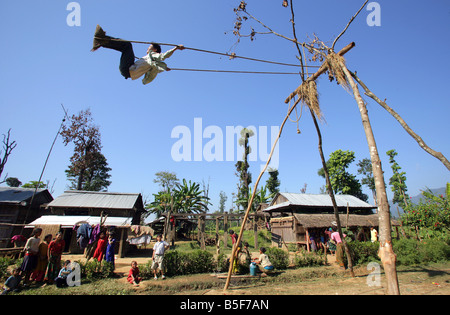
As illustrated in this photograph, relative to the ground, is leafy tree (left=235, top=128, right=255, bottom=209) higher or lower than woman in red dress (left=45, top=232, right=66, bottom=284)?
higher

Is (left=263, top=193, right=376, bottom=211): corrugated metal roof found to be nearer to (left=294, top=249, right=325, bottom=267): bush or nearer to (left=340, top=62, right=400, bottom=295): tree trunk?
(left=294, top=249, right=325, bottom=267): bush

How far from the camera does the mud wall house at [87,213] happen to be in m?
15.1

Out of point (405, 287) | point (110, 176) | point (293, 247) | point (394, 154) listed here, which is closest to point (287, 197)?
point (293, 247)

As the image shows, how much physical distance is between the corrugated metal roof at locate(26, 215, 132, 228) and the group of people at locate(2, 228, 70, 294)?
7.31m

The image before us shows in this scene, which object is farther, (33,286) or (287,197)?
(287,197)

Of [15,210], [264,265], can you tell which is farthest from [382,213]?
[15,210]

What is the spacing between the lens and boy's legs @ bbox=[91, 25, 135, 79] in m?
4.24

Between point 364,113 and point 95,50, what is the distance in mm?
5710

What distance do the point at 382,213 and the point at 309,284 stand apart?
563 cm

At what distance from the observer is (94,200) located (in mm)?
18297

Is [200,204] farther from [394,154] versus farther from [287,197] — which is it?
[394,154]

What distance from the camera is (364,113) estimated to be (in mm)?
4418

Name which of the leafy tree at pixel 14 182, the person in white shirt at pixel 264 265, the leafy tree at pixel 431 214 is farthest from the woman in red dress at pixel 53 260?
the leafy tree at pixel 14 182

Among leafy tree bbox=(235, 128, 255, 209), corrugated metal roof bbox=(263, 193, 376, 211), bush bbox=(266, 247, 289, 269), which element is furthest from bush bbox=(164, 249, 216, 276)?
leafy tree bbox=(235, 128, 255, 209)
